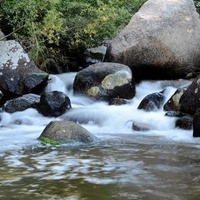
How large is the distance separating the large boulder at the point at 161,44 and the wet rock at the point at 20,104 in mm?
3368

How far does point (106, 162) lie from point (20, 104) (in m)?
5.29

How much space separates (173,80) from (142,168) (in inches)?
304

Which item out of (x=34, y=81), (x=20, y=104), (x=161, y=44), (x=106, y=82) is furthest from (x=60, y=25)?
(x=161, y=44)

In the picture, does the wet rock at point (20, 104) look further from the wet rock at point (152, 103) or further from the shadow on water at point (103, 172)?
the shadow on water at point (103, 172)

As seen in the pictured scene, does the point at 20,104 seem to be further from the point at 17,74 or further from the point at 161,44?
the point at 161,44

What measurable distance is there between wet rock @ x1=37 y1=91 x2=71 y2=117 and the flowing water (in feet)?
0.91

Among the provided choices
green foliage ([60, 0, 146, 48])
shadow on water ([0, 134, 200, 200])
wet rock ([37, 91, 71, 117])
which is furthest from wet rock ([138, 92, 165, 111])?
green foliage ([60, 0, 146, 48])

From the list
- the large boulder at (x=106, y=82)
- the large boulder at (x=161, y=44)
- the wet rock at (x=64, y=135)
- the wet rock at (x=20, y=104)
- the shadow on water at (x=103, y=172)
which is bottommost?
the shadow on water at (x=103, y=172)

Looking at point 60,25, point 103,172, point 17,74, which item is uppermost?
point 60,25

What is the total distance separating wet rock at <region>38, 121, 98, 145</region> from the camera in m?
7.04

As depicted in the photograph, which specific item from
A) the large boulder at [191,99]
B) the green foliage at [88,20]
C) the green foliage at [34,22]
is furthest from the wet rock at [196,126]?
the green foliage at [88,20]

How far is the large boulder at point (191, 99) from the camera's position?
8898mm

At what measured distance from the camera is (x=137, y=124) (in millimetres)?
8859

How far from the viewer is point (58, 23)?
12.0m
